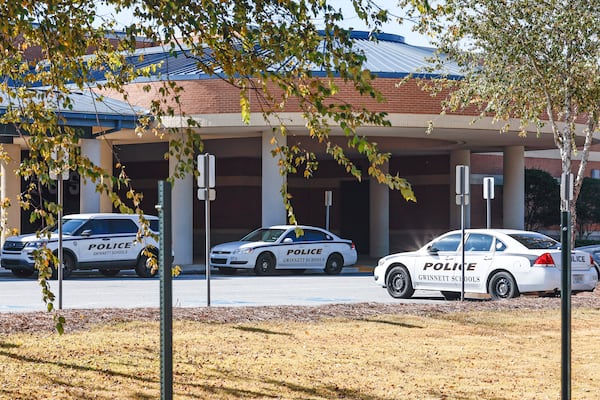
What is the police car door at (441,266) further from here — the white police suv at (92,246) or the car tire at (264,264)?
the car tire at (264,264)

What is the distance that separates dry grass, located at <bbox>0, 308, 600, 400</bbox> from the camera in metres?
9.80

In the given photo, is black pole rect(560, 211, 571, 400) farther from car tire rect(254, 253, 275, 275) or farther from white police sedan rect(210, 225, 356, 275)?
car tire rect(254, 253, 275, 275)

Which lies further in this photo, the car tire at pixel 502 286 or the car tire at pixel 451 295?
the car tire at pixel 451 295

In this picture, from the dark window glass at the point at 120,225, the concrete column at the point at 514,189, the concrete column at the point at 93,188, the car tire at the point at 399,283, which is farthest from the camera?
the concrete column at the point at 514,189

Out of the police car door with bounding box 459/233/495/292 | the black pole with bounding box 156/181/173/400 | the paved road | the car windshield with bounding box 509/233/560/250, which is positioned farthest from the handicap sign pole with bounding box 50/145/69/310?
the car windshield with bounding box 509/233/560/250

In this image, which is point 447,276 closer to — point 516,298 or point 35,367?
point 516,298

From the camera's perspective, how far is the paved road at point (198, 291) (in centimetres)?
1969

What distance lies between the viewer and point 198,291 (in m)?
Result: 23.3

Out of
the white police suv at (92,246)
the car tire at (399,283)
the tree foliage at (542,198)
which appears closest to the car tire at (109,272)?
the white police suv at (92,246)

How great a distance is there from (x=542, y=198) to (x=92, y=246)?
2803 cm

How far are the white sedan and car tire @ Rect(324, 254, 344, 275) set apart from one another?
11070 mm

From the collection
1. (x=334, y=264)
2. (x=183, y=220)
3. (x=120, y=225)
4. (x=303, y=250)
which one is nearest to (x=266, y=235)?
(x=303, y=250)

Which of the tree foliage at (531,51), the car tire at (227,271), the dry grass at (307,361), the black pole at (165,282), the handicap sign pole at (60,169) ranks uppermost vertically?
the tree foliage at (531,51)

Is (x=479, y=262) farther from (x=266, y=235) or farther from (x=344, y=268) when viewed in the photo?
(x=344, y=268)
